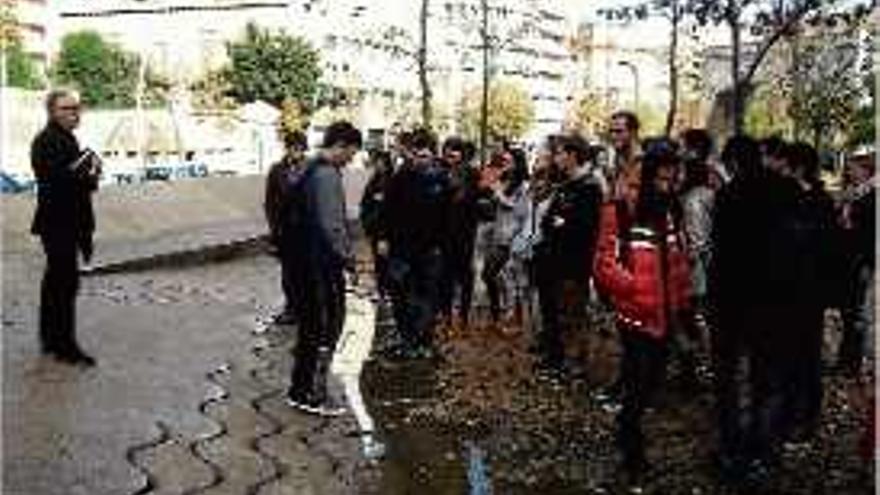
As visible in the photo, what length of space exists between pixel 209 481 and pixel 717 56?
22.8 meters

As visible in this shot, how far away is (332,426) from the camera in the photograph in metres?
9.51

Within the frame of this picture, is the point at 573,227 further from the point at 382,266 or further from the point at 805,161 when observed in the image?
the point at 382,266

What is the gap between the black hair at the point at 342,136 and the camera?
987 cm

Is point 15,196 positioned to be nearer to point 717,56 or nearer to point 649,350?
point 717,56

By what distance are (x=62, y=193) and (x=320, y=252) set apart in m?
1.72

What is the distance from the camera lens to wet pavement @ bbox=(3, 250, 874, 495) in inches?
315

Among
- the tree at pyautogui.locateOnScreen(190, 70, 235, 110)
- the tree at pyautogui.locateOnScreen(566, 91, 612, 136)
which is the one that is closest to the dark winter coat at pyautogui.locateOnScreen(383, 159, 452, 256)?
the tree at pyautogui.locateOnScreen(190, 70, 235, 110)

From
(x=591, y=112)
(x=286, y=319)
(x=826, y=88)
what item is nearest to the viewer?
(x=286, y=319)

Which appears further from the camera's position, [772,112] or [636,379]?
[772,112]

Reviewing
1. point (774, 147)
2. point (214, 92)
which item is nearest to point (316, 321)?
point (774, 147)

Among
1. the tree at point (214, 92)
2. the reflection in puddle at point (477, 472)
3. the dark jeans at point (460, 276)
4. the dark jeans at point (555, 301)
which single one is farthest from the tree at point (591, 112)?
the reflection in puddle at point (477, 472)

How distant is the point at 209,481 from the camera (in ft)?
25.9

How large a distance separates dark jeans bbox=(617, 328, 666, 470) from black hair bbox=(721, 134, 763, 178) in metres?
0.86

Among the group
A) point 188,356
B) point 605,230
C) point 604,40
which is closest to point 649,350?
point 605,230
